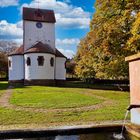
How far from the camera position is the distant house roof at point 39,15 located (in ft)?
148

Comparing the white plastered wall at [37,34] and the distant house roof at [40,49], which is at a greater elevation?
the white plastered wall at [37,34]

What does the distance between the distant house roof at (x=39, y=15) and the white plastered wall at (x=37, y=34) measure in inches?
22.0

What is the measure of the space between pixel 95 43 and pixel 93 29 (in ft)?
6.18

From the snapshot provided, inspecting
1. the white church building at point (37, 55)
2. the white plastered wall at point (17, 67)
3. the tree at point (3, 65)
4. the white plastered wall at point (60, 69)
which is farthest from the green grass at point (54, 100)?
the tree at point (3, 65)

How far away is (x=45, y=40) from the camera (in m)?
45.0

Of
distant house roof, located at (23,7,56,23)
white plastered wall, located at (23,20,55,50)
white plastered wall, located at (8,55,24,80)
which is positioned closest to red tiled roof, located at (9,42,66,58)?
white plastered wall, located at (8,55,24,80)

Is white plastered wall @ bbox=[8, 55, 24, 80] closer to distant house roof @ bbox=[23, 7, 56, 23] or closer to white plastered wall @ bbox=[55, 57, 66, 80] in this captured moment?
white plastered wall @ bbox=[55, 57, 66, 80]

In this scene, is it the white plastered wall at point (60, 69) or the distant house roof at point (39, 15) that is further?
the white plastered wall at point (60, 69)

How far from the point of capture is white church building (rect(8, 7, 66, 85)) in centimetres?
4175

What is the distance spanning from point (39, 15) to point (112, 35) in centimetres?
1940

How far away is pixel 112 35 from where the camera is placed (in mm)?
28797

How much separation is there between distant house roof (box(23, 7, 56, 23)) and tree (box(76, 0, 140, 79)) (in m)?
14.7

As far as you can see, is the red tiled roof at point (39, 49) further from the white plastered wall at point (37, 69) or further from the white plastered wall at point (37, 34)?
the white plastered wall at point (37, 34)

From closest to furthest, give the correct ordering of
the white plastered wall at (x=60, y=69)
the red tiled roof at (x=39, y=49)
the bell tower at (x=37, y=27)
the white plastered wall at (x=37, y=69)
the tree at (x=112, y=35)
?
the tree at (x=112, y=35) < the white plastered wall at (x=37, y=69) < the red tiled roof at (x=39, y=49) < the bell tower at (x=37, y=27) < the white plastered wall at (x=60, y=69)
